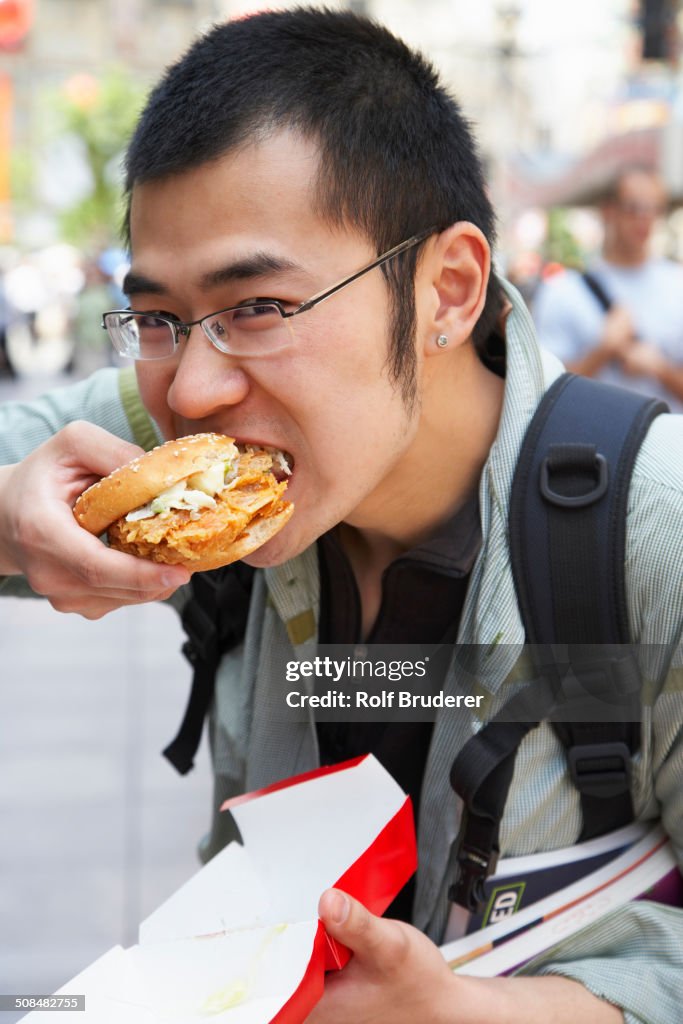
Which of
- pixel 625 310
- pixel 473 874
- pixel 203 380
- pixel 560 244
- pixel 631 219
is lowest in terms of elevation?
pixel 473 874

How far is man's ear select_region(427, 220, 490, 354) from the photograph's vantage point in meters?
2.01

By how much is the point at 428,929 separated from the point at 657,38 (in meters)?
13.2

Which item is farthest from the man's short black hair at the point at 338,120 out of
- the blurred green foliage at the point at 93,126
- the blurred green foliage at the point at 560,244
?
the blurred green foliage at the point at 93,126

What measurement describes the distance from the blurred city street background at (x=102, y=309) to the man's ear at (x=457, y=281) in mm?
385

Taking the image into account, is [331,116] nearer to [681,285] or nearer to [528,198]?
[681,285]

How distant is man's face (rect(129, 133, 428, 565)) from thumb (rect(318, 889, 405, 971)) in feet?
1.89

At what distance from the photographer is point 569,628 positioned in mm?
1862

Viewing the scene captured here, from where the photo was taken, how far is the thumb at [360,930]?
5.15 feet

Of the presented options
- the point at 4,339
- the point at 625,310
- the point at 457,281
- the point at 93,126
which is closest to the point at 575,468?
the point at 457,281

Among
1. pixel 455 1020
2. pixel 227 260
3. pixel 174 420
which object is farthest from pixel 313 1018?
pixel 227 260

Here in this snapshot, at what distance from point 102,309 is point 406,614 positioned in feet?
54.9

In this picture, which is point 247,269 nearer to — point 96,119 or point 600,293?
point 600,293

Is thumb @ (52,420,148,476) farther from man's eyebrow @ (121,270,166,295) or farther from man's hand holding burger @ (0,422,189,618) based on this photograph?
man's eyebrow @ (121,270,166,295)

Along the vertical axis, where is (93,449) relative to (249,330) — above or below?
below
